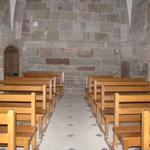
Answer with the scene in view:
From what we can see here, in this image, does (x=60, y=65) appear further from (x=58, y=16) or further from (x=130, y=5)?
(x=130, y=5)

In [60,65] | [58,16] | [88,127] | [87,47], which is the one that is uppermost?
[58,16]

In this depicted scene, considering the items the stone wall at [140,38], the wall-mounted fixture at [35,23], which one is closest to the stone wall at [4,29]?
the wall-mounted fixture at [35,23]

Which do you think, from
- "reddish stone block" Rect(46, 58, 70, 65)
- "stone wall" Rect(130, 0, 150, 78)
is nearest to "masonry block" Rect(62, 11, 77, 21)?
"reddish stone block" Rect(46, 58, 70, 65)

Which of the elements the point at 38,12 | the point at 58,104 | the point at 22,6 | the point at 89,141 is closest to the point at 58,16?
the point at 38,12

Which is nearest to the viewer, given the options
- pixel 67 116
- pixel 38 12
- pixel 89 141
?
pixel 89 141

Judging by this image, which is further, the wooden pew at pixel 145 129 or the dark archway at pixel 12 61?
the dark archway at pixel 12 61

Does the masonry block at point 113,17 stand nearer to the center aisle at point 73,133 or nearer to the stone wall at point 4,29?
the stone wall at point 4,29

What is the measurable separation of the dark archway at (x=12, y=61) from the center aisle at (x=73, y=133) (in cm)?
373

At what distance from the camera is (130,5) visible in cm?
903

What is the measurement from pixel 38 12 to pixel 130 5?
133 inches

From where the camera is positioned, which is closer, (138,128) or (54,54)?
(138,128)

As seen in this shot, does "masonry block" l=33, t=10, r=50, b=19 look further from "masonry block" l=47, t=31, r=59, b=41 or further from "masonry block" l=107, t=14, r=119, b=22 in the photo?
"masonry block" l=107, t=14, r=119, b=22

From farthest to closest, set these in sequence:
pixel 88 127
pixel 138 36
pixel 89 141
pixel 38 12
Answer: pixel 38 12 < pixel 138 36 < pixel 88 127 < pixel 89 141

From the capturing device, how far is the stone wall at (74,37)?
9773mm
